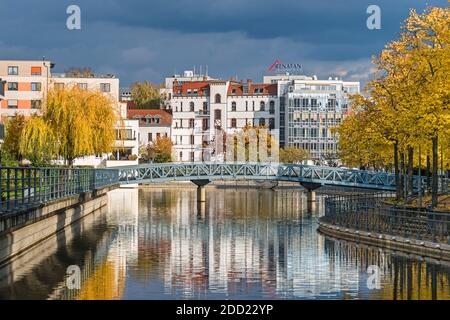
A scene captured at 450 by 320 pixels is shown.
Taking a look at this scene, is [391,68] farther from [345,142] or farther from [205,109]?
[205,109]

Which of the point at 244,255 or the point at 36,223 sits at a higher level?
the point at 36,223

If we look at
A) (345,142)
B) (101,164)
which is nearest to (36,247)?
(345,142)

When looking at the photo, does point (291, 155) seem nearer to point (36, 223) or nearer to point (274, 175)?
point (274, 175)

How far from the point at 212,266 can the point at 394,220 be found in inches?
412

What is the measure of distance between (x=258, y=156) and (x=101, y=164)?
31978 mm

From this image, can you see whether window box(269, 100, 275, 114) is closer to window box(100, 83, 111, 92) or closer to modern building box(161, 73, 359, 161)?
modern building box(161, 73, 359, 161)

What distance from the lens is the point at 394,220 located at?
45.4m

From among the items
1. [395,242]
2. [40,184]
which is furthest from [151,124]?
[395,242]

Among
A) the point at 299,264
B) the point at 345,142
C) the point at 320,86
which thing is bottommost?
the point at 299,264

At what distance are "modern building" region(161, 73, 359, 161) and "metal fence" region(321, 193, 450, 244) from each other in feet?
361

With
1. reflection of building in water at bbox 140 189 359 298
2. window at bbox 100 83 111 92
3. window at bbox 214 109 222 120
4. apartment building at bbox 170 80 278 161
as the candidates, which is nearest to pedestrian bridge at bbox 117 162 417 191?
reflection of building in water at bbox 140 189 359 298

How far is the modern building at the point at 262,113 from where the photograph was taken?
6624 inches
